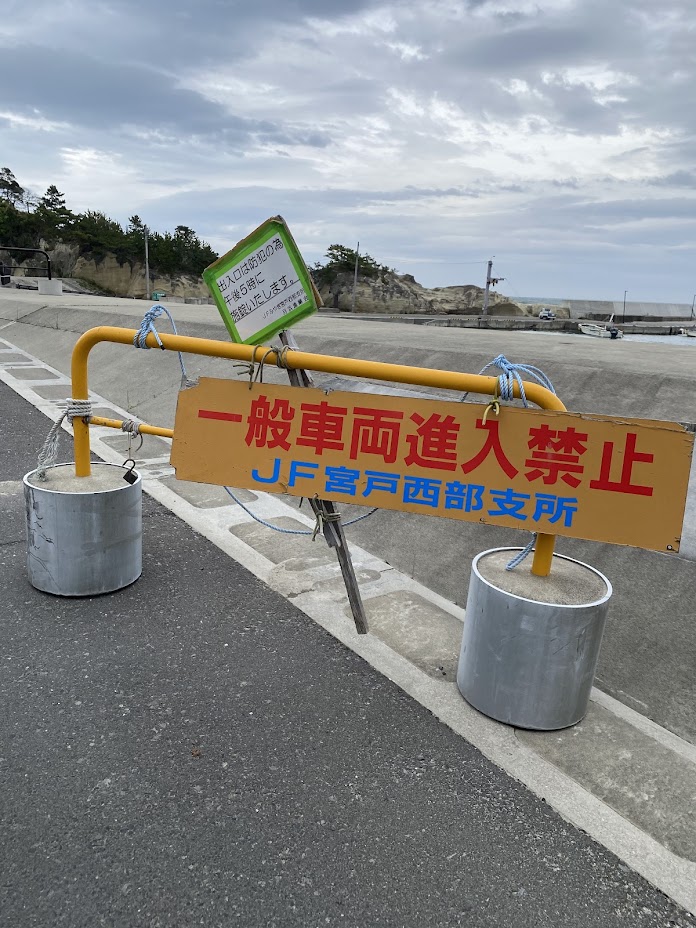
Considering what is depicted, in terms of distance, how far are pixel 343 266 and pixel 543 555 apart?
63747mm

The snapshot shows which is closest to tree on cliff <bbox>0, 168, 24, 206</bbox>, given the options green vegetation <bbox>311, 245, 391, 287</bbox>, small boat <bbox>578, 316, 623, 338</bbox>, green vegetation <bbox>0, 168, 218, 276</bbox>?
green vegetation <bbox>0, 168, 218, 276</bbox>

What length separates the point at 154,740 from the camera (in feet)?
9.00

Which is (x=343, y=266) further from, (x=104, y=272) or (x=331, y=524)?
(x=331, y=524)

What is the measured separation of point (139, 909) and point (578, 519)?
2.18 metres

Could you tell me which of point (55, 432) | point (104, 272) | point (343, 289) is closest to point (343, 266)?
point (343, 289)

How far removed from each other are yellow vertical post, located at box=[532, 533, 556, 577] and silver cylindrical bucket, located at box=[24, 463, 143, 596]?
245 cm

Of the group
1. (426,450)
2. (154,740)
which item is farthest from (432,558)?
(154,740)

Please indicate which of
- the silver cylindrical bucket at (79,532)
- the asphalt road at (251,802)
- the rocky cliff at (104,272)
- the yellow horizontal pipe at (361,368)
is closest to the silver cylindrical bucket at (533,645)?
the asphalt road at (251,802)

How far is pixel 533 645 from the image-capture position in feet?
9.36

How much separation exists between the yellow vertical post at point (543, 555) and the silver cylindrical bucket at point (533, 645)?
37 mm

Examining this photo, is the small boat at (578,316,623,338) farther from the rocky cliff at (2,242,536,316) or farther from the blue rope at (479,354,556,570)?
the blue rope at (479,354,556,570)

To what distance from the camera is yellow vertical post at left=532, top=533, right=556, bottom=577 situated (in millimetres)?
3039

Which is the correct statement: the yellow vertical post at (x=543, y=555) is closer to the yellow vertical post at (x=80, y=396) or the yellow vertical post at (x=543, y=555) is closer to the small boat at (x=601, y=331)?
the yellow vertical post at (x=80, y=396)

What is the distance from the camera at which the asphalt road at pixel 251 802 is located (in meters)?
2.06
